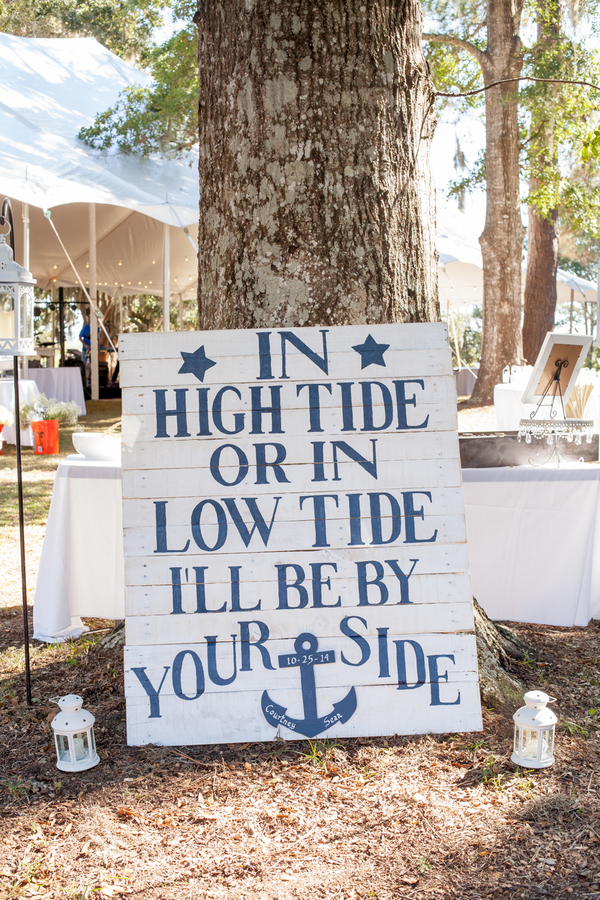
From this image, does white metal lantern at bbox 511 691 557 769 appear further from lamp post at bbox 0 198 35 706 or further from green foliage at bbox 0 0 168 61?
green foliage at bbox 0 0 168 61

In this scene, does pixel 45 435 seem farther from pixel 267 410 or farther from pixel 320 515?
pixel 320 515

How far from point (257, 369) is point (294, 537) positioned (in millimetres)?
530

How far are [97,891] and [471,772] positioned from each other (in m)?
1.04

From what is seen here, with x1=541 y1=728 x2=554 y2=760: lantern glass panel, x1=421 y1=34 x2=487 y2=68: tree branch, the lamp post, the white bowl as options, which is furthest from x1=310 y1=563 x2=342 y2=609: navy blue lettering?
x1=421 y1=34 x2=487 y2=68: tree branch

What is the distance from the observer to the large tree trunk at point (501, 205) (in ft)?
34.2

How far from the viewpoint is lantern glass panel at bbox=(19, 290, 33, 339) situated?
9.50 feet

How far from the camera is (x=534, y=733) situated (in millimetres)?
2203

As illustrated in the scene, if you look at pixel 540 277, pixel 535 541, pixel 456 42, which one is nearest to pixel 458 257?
pixel 540 277

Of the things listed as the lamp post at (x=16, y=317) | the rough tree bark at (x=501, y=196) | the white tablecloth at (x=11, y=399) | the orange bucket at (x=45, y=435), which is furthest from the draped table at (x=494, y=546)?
the rough tree bark at (x=501, y=196)

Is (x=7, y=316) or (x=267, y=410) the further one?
(x=7, y=316)

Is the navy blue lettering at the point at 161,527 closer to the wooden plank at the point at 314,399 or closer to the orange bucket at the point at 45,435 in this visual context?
the wooden plank at the point at 314,399

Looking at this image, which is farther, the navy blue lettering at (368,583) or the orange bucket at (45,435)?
the orange bucket at (45,435)

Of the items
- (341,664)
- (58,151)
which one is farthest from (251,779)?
(58,151)

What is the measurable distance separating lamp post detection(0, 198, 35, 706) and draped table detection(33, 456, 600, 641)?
20.3 inches
